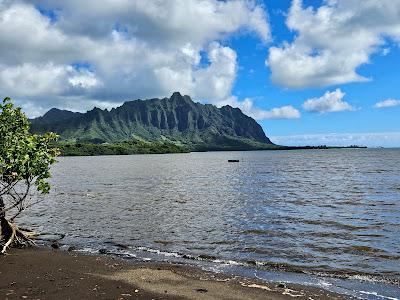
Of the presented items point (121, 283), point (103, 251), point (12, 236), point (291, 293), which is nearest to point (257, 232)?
point (103, 251)

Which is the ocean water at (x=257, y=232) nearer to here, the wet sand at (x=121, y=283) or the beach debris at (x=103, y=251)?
the beach debris at (x=103, y=251)

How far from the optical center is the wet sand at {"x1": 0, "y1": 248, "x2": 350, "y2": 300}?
17281 millimetres

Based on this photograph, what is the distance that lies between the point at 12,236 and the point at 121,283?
36.9ft

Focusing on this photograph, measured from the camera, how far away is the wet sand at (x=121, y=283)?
17.3 metres

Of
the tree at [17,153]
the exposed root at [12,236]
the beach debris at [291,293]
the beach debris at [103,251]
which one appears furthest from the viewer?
the beach debris at [103,251]

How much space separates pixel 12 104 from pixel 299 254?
21.7 m

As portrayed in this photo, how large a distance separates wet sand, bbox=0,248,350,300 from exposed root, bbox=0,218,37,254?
7.28 ft

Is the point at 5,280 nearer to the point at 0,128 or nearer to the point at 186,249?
the point at 0,128

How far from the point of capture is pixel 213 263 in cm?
2497

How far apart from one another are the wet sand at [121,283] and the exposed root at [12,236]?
7.28ft

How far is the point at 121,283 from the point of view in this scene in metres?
18.9

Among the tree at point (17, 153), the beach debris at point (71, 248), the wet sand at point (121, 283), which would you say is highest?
the tree at point (17, 153)

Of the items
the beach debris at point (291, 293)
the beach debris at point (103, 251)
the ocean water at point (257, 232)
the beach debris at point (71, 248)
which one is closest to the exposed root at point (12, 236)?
the beach debris at point (71, 248)

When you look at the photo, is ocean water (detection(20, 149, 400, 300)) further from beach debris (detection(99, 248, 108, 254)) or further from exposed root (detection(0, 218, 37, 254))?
exposed root (detection(0, 218, 37, 254))
